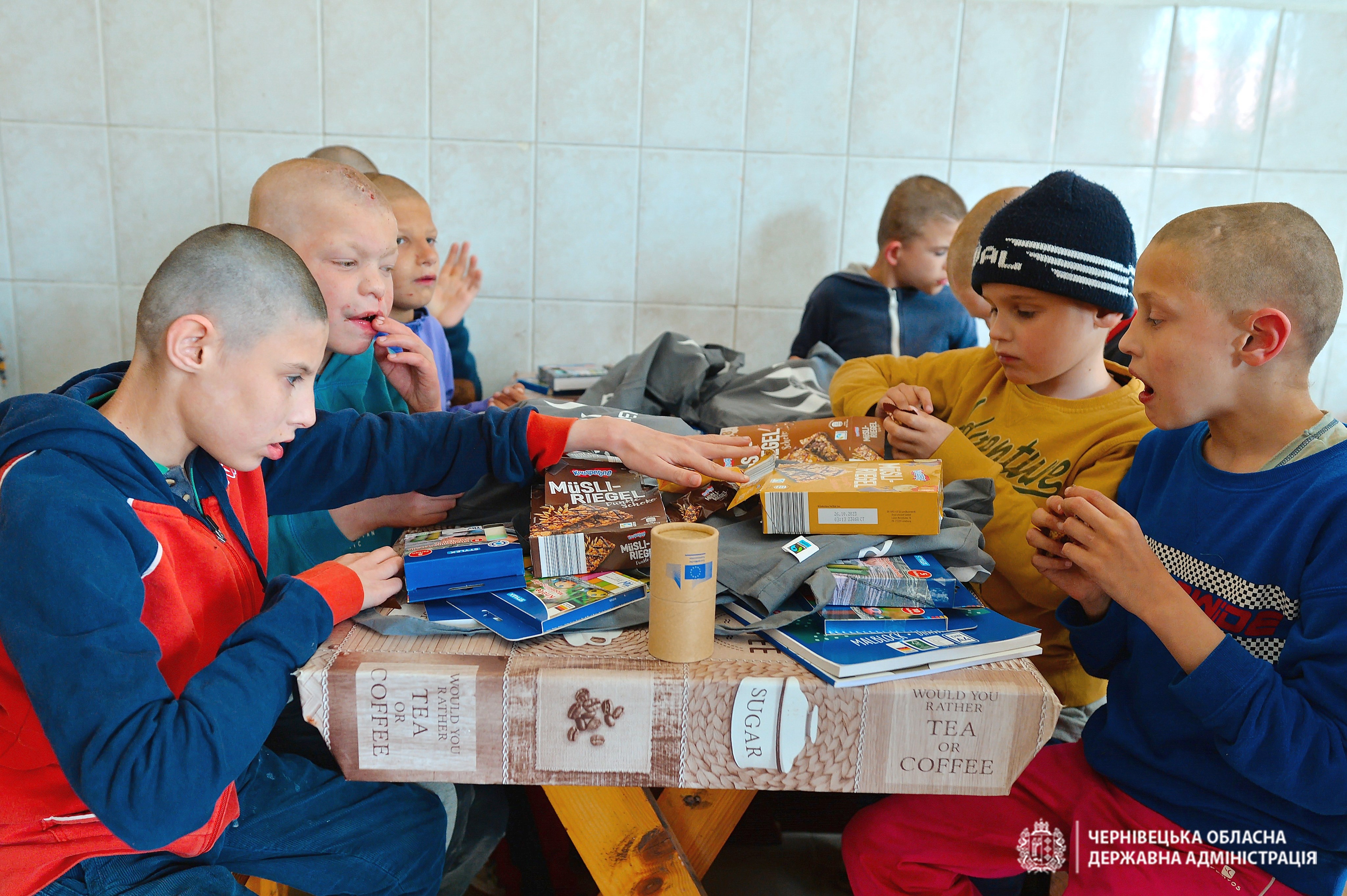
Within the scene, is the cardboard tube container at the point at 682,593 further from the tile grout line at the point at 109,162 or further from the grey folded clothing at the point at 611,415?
the tile grout line at the point at 109,162

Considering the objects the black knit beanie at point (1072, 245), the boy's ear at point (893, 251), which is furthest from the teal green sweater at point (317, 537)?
the boy's ear at point (893, 251)

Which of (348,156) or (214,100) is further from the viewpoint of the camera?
(214,100)

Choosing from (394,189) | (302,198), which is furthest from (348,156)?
(302,198)

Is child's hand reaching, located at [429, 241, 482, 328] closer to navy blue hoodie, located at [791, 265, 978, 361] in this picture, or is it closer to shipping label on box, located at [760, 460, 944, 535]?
navy blue hoodie, located at [791, 265, 978, 361]

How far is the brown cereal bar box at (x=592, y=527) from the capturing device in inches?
40.4

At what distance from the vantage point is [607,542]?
3.40 feet

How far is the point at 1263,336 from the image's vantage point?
3.35 feet

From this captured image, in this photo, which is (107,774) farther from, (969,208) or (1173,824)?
(969,208)

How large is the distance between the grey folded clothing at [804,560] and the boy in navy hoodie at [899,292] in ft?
4.51

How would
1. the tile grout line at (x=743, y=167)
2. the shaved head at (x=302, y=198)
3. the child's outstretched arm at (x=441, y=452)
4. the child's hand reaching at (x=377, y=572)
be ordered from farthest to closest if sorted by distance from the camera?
the tile grout line at (x=743, y=167), the shaved head at (x=302, y=198), the child's outstretched arm at (x=441, y=452), the child's hand reaching at (x=377, y=572)

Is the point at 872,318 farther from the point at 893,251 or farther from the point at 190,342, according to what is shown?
the point at 190,342

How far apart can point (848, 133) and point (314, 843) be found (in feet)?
7.51

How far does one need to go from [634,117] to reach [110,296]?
1595mm

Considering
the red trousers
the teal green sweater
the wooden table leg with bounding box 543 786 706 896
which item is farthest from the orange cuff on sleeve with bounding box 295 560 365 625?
the red trousers
